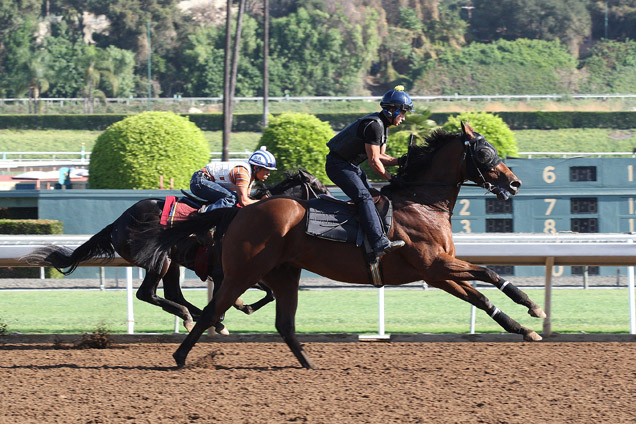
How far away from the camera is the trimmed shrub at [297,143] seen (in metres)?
16.2

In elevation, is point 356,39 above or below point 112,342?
above

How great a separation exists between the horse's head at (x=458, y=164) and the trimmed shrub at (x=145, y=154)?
10.2m

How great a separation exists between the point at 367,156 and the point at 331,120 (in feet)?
122

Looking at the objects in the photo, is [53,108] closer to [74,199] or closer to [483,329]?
[74,199]

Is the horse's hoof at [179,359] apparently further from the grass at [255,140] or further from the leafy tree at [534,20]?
the leafy tree at [534,20]

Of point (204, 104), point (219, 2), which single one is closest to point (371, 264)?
point (204, 104)

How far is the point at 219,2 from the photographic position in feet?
233

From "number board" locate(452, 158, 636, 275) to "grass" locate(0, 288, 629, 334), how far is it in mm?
1301

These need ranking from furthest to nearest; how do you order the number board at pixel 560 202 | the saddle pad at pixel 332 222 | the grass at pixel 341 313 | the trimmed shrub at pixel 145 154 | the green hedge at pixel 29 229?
the trimmed shrub at pixel 145 154 < the green hedge at pixel 29 229 < the number board at pixel 560 202 < the grass at pixel 341 313 < the saddle pad at pixel 332 222

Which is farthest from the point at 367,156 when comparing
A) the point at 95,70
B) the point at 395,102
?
the point at 95,70

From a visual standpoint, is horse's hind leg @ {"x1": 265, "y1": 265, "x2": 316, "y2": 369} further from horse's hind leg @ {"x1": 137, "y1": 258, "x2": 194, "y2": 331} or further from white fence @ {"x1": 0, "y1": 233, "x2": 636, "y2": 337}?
white fence @ {"x1": 0, "y1": 233, "x2": 636, "y2": 337}

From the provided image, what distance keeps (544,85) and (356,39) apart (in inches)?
484

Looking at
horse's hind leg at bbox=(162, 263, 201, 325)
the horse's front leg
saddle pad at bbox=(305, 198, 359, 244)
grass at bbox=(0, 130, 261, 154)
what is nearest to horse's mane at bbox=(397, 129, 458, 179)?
saddle pad at bbox=(305, 198, 359, 244)

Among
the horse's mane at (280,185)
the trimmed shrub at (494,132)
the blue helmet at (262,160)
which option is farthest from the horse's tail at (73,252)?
the trimmed shrub at (494,132)
